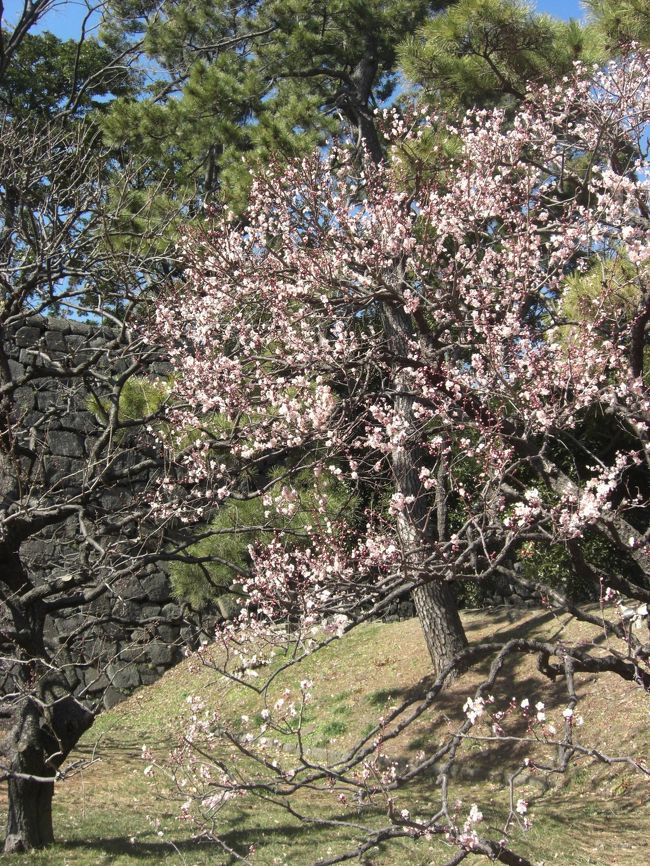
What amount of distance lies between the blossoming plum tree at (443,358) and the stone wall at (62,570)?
2891 mm

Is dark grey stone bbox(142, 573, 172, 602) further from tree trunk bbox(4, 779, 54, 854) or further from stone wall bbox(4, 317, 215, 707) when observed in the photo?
tree trunk bbox(4, 779, 54, 854)

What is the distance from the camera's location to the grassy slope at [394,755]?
5.09 m

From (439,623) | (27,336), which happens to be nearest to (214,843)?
(439,623)

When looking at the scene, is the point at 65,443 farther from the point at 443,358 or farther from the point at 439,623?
the point at 443,358

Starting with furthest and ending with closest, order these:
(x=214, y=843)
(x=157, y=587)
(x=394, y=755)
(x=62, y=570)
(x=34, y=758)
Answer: (x=157, y=587) < (x=62, y=570) < (x=394, y=755) < (x=214, y=843) < (x=34, y=758)

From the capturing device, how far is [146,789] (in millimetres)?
7234

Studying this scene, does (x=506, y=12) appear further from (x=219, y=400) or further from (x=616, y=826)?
(x=616, y=826)

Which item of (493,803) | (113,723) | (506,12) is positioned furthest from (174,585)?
(506,12)

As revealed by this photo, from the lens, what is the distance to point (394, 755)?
7414 mm

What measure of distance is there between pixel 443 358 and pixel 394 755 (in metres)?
3.98

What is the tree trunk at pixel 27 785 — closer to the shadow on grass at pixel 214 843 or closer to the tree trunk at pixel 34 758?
the tree trunk at pixel 34 758

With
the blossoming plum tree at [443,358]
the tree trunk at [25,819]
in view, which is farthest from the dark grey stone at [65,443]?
the tree trunk at [25,819]

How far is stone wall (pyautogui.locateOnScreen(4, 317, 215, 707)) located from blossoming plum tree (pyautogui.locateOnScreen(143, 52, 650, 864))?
289 centimetres

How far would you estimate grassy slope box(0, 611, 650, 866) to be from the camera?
5086 millimetres
